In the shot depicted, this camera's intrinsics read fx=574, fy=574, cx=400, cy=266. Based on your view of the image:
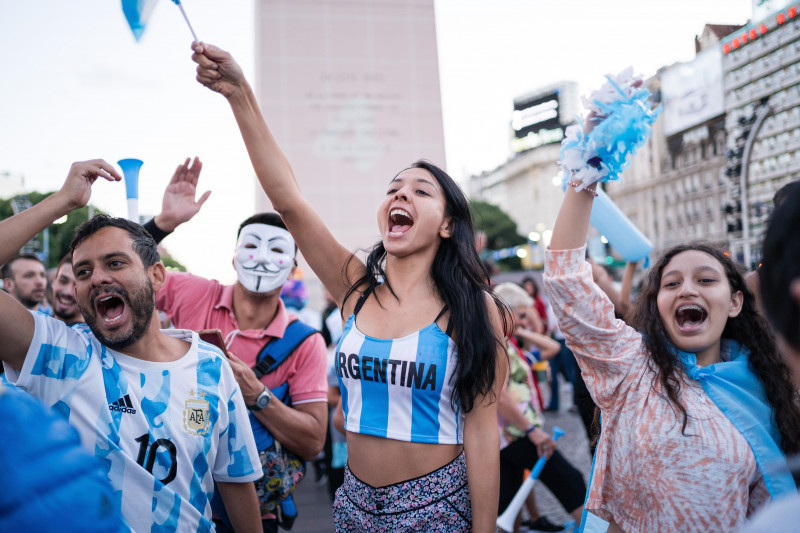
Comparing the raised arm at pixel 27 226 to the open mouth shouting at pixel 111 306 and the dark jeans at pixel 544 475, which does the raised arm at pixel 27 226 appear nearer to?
the open mouth shouting at pixel 111 306

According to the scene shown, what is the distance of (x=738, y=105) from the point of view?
13609 mm

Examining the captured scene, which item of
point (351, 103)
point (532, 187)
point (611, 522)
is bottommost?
point (611, 522)

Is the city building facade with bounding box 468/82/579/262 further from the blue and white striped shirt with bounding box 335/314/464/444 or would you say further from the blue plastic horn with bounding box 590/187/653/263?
the blue and white striped shirt with bounding box 335/314/464/444

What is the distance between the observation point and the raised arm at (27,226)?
1672mm

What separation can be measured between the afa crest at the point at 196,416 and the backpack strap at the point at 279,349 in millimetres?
608

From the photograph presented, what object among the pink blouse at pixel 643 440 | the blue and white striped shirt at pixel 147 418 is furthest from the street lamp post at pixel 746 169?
the blue and white striped shirt at pixel 147 418

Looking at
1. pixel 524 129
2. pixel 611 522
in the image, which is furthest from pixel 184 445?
pixel 524 129

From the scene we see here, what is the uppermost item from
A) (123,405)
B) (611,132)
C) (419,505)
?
(611,132)

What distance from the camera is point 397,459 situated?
5.95ft

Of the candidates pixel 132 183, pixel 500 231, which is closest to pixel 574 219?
pixel 132 183

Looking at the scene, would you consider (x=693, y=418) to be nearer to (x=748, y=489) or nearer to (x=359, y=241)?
(x=748, y=489)

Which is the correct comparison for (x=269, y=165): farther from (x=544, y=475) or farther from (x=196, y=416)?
(x=544, y=475)

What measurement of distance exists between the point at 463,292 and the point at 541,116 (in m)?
81.7

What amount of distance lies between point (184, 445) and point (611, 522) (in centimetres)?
144
